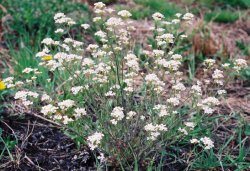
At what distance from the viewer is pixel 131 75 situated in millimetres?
2615

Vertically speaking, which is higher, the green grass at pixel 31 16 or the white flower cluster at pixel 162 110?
the white flower cluster at pixel 162 110

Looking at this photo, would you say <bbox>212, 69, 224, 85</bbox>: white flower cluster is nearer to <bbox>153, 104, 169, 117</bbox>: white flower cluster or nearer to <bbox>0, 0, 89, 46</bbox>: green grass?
<bbox>153, 104, 169, 117</bbox>: white flower cluster

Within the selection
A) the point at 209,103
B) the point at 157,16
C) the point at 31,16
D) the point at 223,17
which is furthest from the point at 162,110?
the point at 223,17

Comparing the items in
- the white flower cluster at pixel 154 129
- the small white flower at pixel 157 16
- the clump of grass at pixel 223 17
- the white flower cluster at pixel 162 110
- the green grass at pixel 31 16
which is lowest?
the clump of grass at pixel 223 17

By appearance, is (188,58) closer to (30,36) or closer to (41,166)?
(30,36)

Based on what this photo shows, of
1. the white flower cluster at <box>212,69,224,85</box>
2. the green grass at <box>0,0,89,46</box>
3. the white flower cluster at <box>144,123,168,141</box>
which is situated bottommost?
the green grass at <box>0,0,89,46</box>

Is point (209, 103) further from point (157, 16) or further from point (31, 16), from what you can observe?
point (31, 16)

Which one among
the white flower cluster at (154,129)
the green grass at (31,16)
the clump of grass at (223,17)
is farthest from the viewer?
the clump of grass at (223,17)

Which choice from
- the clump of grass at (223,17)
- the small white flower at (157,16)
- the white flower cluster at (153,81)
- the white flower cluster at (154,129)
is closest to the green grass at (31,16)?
the clump of grass at (223,17)

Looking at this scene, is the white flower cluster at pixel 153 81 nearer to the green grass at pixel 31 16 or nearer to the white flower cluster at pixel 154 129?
the white flower cluster at pixel 154 129

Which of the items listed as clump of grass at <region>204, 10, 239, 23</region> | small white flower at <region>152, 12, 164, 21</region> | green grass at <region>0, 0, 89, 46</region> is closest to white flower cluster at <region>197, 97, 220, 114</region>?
small white flower at <region>152, 12, 164, 21</region>

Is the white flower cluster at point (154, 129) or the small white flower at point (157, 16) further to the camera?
the small white flower at point (157, 16)

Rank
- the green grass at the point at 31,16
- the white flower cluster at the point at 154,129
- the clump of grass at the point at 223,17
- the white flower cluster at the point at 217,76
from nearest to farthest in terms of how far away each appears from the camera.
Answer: the white flower cluster at the point at 154,129 < the white flower cluster at the point at 217,76 < the green grass at the point at 31,16 < the clump of grass at the point at 223,17

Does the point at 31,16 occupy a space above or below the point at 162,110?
below
